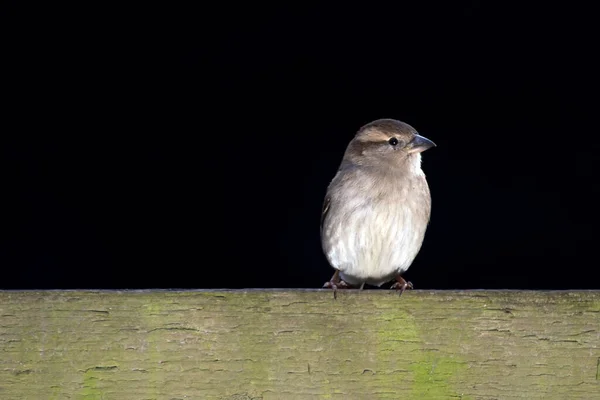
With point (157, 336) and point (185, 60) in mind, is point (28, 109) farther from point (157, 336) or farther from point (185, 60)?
point (157, 336)

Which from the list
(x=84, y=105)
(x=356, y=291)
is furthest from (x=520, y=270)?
(x=356, y=291)

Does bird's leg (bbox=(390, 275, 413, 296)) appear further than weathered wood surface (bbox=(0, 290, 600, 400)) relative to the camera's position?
Yes

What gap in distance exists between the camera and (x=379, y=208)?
12.1ft

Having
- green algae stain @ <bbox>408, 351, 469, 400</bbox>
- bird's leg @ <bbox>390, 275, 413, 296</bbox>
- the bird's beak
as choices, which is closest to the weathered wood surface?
green algae stain @ <bbox>408, 351, 469, 400</bbox>

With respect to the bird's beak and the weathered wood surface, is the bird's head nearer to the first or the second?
the bird's beak

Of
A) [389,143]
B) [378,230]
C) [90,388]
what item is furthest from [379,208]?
[90,388]

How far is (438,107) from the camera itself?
16.5 feet

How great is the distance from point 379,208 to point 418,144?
27cm

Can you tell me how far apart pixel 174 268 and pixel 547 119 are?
1.88 meters

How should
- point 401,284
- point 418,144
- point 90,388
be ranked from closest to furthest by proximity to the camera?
1. point 90,388
2. point 401,284
3. point 418,144

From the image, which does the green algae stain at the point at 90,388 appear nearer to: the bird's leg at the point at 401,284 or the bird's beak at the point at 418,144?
the bird's leg at the point at 401,284

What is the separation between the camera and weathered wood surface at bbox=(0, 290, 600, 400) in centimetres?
207

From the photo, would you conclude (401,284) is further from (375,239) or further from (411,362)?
(411,362)

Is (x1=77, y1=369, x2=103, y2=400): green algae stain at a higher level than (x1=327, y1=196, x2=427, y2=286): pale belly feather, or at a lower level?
higher
